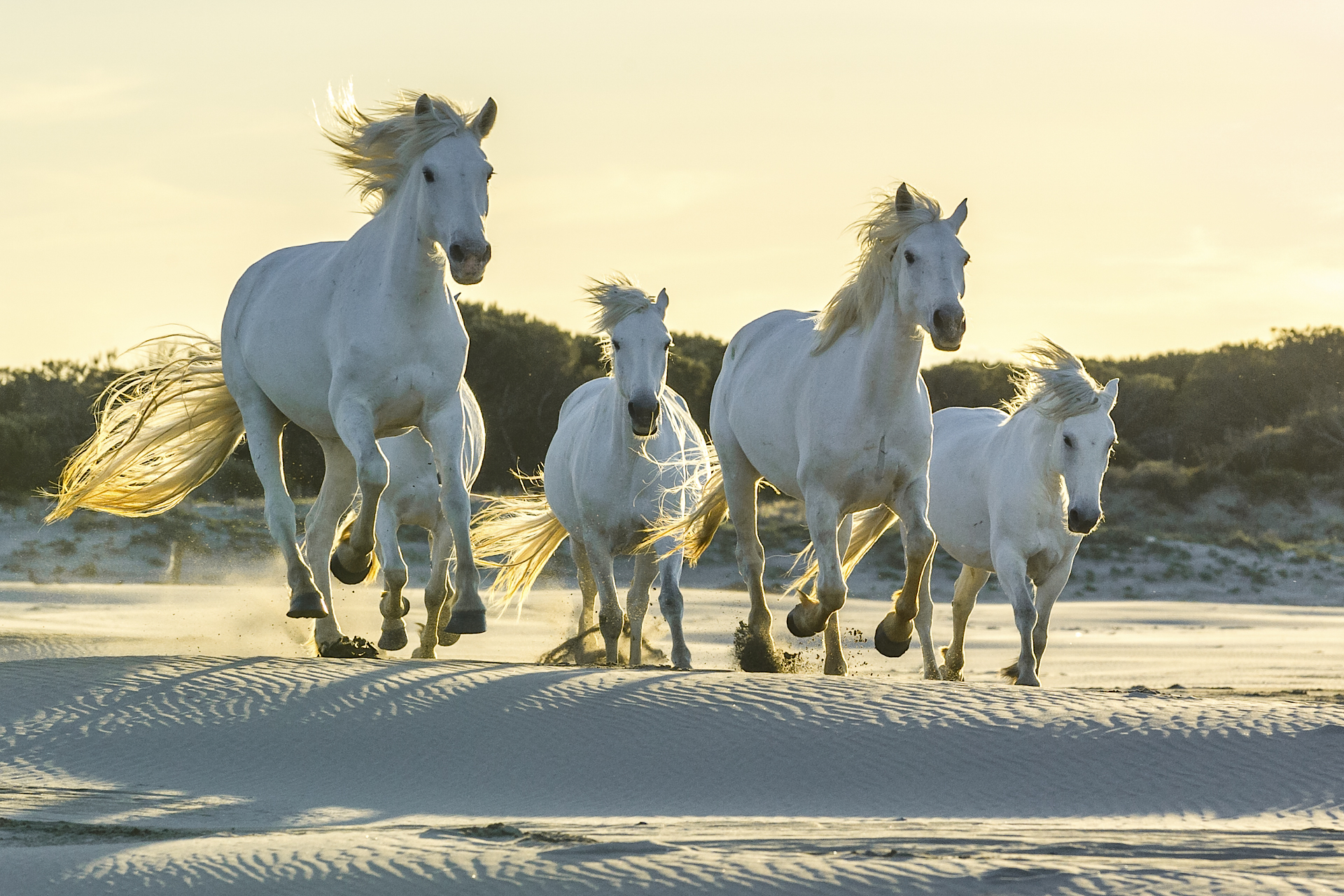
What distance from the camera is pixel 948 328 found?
7371 millimetres

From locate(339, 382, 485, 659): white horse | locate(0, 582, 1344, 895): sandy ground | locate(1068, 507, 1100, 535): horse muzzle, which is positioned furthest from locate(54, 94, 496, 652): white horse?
locate(1068, 507, 1100, 535): horse muzzle

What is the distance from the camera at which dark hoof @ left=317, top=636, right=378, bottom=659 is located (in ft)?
28.3

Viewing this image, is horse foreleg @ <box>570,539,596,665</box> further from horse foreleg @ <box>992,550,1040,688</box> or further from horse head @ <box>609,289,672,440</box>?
horse foreleg @ <box>992,550,1040,688</box>

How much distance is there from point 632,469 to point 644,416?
1.05 metres

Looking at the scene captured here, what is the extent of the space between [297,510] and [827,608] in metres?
14.6

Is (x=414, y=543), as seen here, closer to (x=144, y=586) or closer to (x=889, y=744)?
(x=144, y=586)

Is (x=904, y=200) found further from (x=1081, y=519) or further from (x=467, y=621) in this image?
(x=467, y=621)

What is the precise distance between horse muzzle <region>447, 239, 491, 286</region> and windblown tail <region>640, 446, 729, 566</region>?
293 centimetres

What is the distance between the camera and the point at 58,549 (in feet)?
60.1

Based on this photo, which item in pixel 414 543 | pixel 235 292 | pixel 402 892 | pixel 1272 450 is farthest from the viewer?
pixel 1272 450

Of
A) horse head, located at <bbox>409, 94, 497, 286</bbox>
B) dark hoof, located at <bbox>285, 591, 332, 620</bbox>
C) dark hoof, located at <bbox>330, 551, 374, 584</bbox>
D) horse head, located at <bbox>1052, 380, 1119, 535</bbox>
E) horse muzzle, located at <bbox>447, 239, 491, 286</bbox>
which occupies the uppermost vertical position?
horse head, located at <bbox>409, 94, 497, 286</bbox>

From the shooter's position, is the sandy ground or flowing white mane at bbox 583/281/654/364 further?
flowing white mane at bbox 583/281/654/364

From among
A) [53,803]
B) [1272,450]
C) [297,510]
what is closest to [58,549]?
[297,510]

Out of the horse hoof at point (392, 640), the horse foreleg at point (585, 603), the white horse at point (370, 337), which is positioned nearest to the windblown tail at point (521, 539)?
the horse foreleg at point (585, 603)
